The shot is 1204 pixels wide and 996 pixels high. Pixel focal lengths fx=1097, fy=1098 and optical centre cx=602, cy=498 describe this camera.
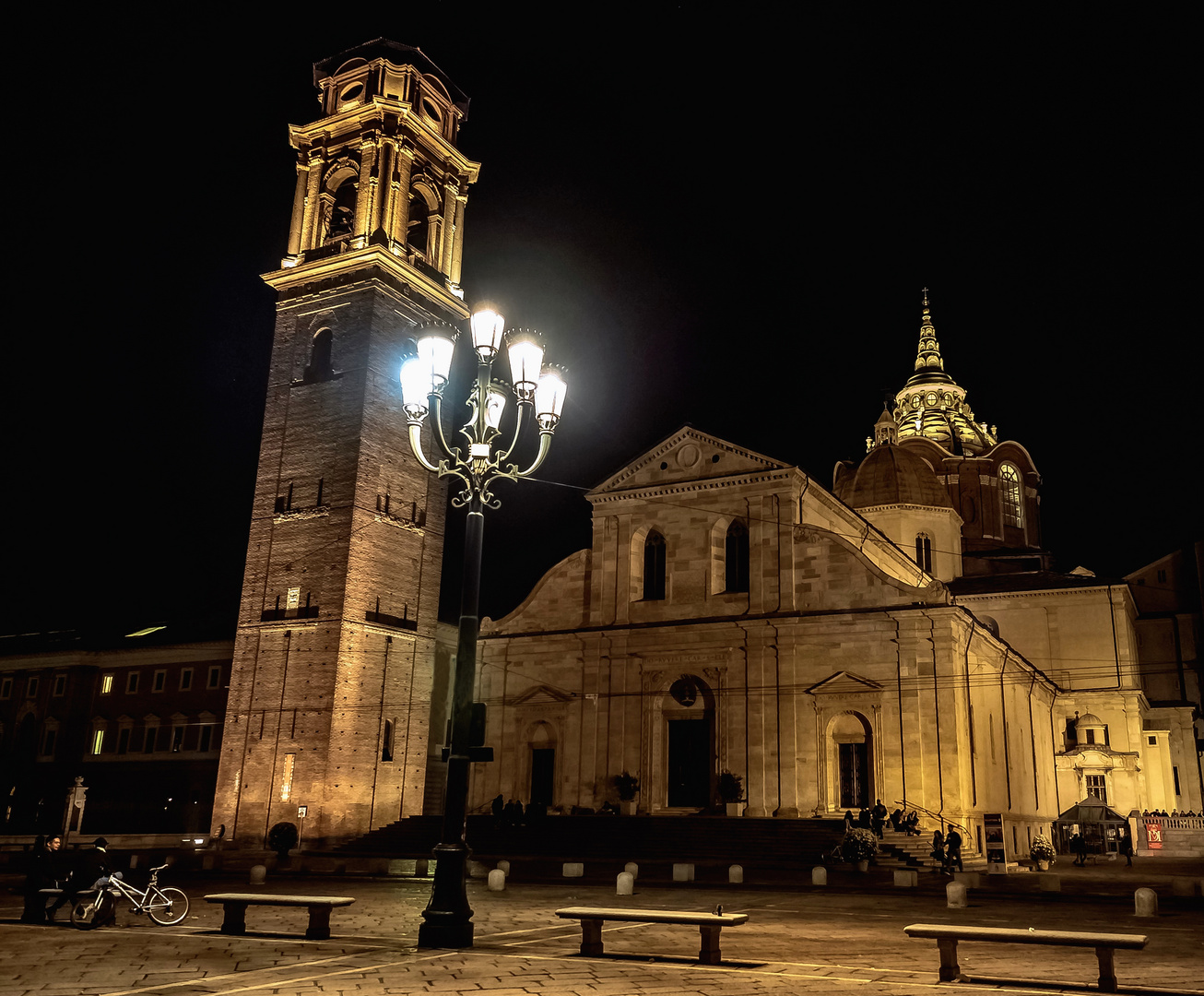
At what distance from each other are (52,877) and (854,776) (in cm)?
2204

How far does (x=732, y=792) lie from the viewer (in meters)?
31.5

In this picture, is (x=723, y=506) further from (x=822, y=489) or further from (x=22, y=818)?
(x=22, y=818)

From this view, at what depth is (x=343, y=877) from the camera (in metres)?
24.6

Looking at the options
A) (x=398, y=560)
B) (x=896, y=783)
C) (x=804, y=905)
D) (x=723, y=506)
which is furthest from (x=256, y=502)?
(x=804, y=905)

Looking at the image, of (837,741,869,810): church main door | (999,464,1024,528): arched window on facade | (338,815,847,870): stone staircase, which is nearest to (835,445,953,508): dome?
(999,464,1024,528): arched window on facade

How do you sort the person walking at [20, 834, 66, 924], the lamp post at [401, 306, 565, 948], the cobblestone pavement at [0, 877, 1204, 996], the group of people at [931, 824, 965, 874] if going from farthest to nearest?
→ the group of people at [931, 824, 965, 874]
the person walking at [20, 834, 66, 924]
the lamp post at [401, 306, 565, 948]
the cobblestone pavement at [0, 877, 1204, 996]

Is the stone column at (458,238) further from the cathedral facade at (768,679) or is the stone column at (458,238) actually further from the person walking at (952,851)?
the person walking at (952,851)

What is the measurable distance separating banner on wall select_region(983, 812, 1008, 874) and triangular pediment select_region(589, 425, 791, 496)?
11.5m

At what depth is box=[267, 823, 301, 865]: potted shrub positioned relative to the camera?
30500mm

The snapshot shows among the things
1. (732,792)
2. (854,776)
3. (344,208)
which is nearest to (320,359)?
(344,208)

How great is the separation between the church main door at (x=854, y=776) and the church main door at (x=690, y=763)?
411 cm

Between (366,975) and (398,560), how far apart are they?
27.0 meters

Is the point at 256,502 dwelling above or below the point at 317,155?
below

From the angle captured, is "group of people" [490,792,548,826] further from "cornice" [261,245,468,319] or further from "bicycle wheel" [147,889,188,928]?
"cornice" [261,245,468,319]
